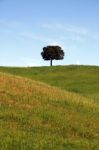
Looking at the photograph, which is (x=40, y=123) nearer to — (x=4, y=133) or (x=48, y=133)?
(x=48, y=133)

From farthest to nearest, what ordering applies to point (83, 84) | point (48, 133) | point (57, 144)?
point (83, 84) < point (48, 133) < point (57, 144)

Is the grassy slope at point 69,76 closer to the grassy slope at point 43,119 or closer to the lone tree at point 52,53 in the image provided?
the grassy slope at point 43,119

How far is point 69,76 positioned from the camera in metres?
70.9

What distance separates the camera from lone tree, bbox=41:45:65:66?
432 feet

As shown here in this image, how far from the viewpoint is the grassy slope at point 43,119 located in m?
23.7

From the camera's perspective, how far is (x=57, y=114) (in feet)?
99.6

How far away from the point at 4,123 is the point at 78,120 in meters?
5.20

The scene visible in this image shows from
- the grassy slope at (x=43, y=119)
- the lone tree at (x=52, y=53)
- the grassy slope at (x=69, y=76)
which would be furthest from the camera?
the lone tree at (x=52, y=53)

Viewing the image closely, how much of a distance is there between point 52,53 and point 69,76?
61.1 metres

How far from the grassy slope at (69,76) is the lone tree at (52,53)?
1986 inches

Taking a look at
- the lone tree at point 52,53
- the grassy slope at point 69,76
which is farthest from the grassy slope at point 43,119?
the lone tree at point 52,53

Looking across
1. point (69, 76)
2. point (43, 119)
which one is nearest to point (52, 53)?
point (69, 76)

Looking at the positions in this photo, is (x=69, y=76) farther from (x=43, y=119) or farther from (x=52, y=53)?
(x=52, y=53)

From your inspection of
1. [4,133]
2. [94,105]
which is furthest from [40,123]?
[94,105]
